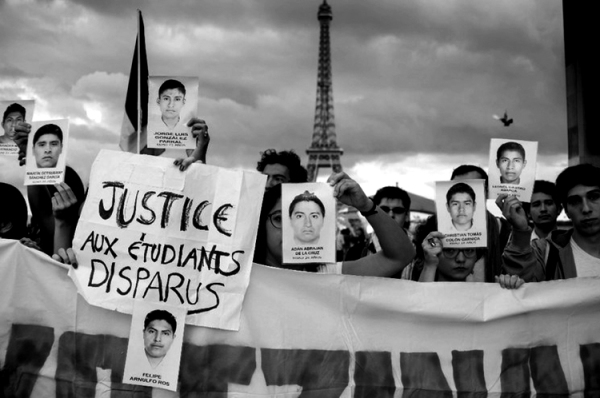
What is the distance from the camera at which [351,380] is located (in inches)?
133

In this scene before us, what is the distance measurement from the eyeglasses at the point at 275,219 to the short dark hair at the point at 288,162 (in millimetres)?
862

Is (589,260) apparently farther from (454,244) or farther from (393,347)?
(393,347)

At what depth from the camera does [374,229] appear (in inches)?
135

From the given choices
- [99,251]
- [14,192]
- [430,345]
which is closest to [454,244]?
[430,345]

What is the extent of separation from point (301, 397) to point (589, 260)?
5.98 ft

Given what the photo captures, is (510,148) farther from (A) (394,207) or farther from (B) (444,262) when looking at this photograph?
(A) (394,207)

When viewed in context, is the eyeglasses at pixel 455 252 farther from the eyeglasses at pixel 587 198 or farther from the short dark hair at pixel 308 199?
the short dark hair at pixel 308 199

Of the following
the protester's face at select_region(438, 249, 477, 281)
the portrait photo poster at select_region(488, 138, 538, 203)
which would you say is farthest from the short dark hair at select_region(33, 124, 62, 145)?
the portrait photo poster at select_region(488, 138, 538, 203)

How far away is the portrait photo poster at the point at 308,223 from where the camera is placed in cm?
331

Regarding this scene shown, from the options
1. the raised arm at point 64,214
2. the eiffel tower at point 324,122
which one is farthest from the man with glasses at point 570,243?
the eiffel tower at point 324,122

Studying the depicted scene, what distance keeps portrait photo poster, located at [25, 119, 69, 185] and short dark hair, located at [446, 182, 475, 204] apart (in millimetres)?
2049

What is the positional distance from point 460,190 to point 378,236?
0.52 meters

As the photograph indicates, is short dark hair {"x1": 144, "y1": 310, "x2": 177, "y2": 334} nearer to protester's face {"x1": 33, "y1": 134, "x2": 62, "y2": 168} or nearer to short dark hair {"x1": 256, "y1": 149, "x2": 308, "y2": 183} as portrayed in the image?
protester's face {"x1": 33, "y1": 134, "x2": 62, "y2": 168}

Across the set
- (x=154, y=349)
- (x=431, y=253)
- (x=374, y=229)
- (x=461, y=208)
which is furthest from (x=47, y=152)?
(x=461, y=208)
